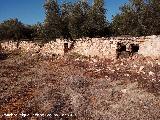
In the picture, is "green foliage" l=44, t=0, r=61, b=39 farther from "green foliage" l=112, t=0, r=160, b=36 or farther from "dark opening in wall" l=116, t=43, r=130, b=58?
"dark opening in wall" l=116, t=43, r=130, b=58

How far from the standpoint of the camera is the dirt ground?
10000 millimetres

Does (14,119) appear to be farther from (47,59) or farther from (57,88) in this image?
(47,59)

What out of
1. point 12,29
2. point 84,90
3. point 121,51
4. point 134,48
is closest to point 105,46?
point 121,51

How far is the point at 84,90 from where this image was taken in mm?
12883

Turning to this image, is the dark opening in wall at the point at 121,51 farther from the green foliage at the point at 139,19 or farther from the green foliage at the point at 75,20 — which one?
the green foliage at the point at 75,20

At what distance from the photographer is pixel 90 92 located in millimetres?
12484

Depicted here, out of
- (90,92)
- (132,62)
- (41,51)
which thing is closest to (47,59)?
(41,51)

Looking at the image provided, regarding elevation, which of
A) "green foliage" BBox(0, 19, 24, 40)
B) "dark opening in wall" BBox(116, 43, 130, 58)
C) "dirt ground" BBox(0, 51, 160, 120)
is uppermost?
"green foliage" BBox(0, 19, 24, 40)

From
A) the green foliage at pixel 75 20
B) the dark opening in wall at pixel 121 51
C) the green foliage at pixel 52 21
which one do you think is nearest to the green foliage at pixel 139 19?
the green foliage at pixel 75 20

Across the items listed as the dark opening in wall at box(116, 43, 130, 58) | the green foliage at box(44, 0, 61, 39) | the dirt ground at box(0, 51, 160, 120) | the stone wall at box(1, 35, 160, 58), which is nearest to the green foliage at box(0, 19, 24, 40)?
the green foliage at box(44, 0, 61, 39)

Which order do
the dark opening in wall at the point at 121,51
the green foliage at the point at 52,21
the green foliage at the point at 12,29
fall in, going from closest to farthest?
the dark opening in wall at the point at 121,51
the green foliage at the point at 52,21
the green foliage at the point at 12,29

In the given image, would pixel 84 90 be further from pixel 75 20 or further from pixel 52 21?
pixel 52 21

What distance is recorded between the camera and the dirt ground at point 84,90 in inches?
394

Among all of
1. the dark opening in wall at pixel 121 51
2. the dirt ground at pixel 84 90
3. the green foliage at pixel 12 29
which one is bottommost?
the dirt ground at pixel 84 90
